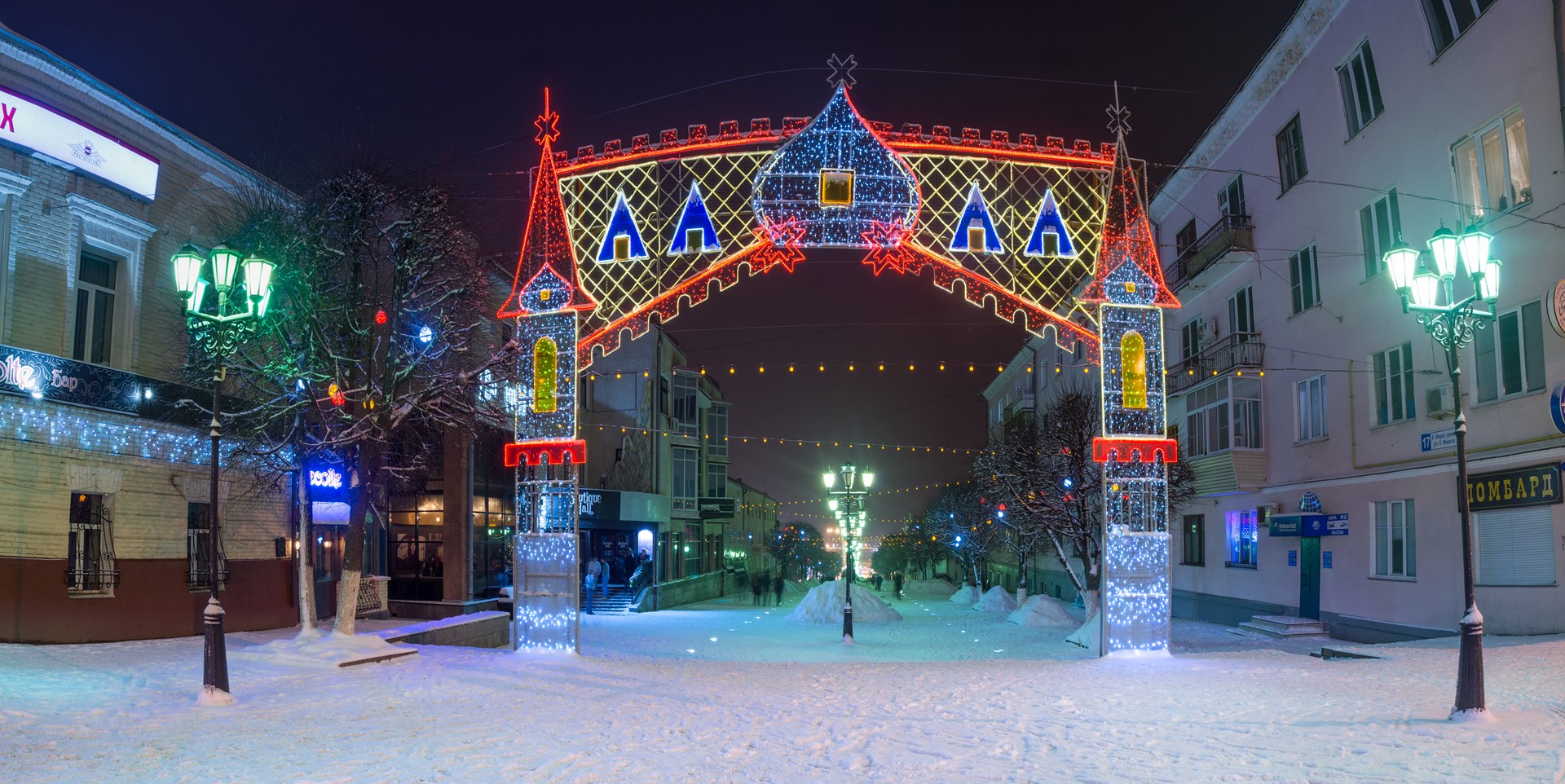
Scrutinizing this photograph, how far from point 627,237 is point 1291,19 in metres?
17.0

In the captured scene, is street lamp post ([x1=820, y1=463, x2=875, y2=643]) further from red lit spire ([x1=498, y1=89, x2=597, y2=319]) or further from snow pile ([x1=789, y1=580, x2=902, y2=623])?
red lit spire ([x1=498, y1=89, x2=597, y2=319])

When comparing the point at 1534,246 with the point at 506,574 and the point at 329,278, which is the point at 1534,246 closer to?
the point at 329,278

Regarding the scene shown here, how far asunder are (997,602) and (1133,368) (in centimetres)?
2558

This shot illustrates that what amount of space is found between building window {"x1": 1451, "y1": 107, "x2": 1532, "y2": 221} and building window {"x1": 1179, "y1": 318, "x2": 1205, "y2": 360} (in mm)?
13504

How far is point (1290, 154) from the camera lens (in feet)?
87.0

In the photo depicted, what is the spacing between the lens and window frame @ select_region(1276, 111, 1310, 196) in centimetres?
2594

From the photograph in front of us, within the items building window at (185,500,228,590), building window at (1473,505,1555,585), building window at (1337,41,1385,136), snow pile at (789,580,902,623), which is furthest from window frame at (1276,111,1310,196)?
building window at (185,500,228,590)

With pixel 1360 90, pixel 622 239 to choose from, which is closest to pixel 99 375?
pixel 622 239

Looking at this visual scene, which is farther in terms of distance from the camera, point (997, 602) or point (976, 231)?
point (997, 602)

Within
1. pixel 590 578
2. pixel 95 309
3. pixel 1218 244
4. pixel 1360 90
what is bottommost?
pixel 590 578

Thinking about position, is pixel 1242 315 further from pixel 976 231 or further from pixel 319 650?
pixel 319 650

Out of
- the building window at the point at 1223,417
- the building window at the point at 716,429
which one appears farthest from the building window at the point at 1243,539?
the building window at the point at 716,429

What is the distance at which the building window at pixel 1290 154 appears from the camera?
85.4 feet

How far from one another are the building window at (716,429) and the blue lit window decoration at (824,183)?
139ft
